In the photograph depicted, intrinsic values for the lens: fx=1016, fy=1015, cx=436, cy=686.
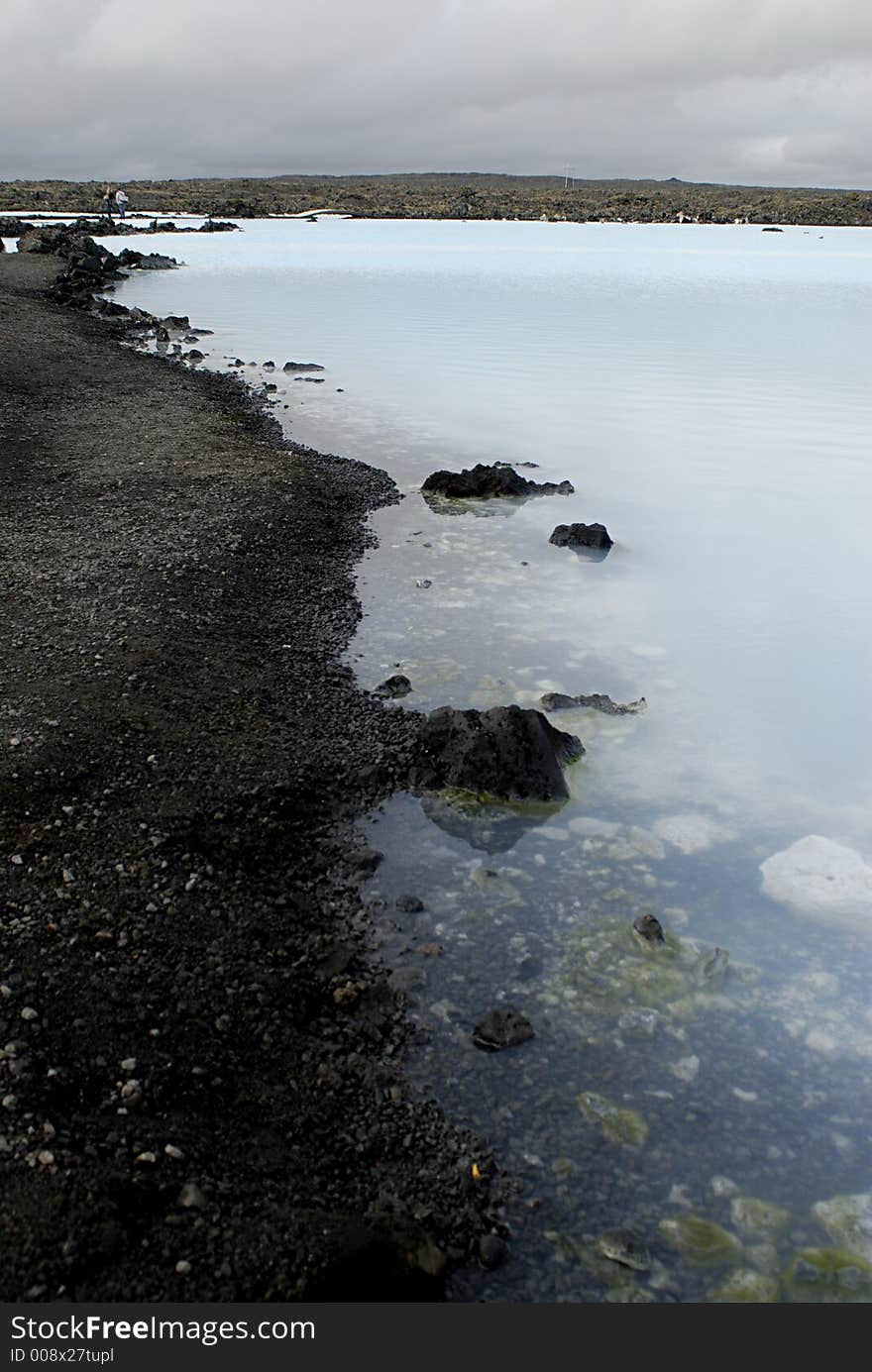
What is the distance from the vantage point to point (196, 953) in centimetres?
513

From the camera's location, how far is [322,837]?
6.32m

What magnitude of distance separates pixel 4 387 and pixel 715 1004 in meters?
16.7

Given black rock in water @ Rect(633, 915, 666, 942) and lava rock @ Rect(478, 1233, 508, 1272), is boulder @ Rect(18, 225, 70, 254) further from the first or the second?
lava rock @ Rect(478, 1233, 508, 1272)

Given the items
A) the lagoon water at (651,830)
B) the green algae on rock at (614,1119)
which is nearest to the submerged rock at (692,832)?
the lagoon water at (651,830)

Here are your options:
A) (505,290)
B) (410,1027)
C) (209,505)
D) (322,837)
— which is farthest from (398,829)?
(505,290)

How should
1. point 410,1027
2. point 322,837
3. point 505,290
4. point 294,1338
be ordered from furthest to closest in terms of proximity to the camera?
point 505,290
point 322,837
point 410,1027
point 294,1338

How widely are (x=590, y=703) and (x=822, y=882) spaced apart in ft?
8.28

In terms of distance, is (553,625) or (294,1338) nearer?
(294,1338)

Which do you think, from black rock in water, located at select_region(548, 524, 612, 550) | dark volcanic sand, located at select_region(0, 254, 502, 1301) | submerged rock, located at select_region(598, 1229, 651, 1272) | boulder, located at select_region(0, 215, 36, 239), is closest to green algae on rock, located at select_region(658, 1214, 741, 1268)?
submerged rock, located at select_region(598, 1229, 651, 1272)

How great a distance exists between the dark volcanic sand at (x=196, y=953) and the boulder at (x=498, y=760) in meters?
0.34

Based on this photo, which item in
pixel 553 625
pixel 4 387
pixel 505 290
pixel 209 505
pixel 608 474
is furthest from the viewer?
pixel 505 290

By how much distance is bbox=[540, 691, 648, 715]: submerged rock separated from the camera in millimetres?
8039

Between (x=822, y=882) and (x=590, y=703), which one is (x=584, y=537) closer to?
(x=590, y=703)

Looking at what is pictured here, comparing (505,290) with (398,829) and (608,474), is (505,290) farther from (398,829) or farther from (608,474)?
(398,829)
